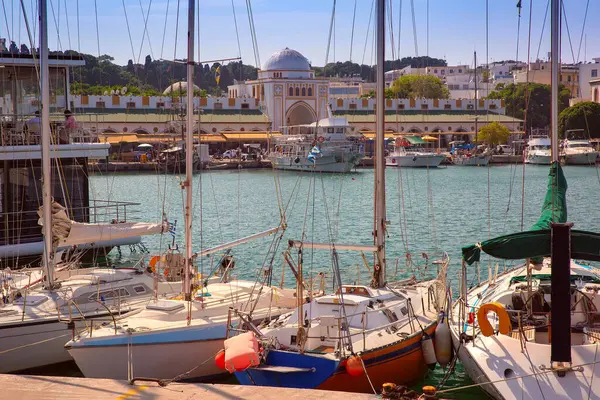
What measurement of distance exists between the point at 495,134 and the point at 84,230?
80.8 meters

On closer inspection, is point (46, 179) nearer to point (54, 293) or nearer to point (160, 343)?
point (54, 293)

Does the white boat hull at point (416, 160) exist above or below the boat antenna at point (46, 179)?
below

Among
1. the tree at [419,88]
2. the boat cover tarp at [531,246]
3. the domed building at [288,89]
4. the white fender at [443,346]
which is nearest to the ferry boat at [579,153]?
the domed building at [288,89]

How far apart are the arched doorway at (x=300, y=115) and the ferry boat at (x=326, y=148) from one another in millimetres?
19074

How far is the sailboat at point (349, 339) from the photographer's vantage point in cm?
1260

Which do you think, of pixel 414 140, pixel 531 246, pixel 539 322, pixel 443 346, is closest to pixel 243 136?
pixel 414 140

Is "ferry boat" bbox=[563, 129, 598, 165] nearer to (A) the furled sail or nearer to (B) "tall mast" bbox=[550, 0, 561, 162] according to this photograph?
(B) "tall mast" bbox=[550, 0, 561, 162]

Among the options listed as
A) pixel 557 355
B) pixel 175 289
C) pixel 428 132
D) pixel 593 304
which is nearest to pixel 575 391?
pixel 557 355

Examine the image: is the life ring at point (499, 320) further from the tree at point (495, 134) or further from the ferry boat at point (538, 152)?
the tree at point (495, 134)

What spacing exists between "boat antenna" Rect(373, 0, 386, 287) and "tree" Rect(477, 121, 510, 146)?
79205 millimetres

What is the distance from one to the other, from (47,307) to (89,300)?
2.77 ft

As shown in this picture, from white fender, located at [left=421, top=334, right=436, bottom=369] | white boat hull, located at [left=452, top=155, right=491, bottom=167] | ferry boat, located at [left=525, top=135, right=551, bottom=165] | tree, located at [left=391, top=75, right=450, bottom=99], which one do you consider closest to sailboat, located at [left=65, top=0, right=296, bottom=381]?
Answer: white fender, located at [left=421, top=334, right=436, bottom=369]

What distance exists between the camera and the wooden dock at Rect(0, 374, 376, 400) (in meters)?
11.6

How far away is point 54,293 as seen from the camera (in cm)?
1620
